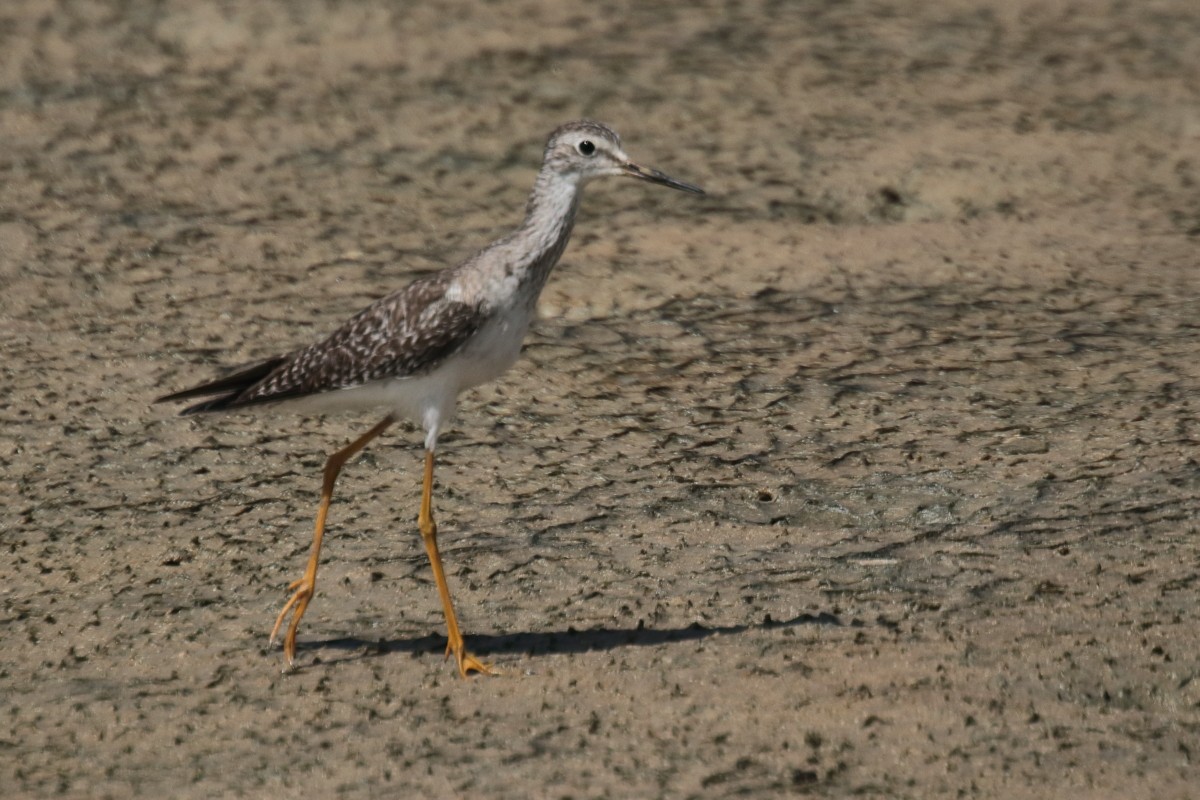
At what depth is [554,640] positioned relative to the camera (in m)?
5.14

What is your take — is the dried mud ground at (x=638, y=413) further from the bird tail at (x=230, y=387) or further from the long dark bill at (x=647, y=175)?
the long dark bill at (x=647, y=175)

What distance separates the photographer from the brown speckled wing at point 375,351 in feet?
17.2

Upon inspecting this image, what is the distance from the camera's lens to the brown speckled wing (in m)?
5.25

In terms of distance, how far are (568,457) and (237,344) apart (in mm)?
1766

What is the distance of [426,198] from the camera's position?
866 cm

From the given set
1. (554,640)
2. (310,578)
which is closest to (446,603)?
(554,640)

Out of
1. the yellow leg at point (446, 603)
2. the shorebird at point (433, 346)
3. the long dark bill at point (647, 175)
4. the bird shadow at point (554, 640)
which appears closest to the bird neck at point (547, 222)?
the shorebird at point (433, 346)

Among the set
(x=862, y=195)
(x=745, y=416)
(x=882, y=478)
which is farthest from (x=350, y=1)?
(x=882, y=478)

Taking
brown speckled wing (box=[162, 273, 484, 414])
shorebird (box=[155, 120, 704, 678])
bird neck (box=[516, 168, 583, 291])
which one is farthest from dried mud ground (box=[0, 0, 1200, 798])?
bird neck (box=[516, 168, 583, 291])

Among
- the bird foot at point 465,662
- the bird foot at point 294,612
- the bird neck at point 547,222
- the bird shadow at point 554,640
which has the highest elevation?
the bird neck at point 547,222

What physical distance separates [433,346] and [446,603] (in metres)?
0.81

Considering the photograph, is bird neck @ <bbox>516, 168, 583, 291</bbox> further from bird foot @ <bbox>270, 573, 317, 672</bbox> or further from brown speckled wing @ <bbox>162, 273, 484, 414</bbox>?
bird foot @ <bbox>270, 573, 317, 672</bbox>

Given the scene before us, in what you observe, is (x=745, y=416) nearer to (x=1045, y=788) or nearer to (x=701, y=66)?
(x=1045, y=788)

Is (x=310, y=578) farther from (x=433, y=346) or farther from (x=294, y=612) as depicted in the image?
(x=433, y=346)
